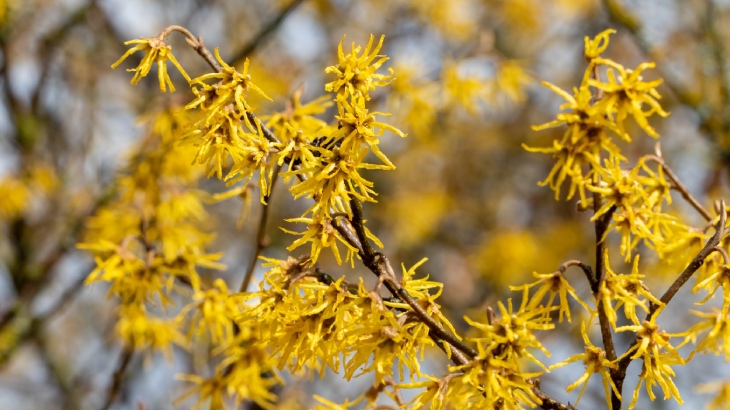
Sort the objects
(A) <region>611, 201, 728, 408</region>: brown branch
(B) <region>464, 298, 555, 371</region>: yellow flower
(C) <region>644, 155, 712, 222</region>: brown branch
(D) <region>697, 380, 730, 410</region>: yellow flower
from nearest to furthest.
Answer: (B) <region>464, 298, 555, 371</region>: yellow flower, (A) <region>611, 201, 728, 408</region>: brown branch, (C) <region>644, 155, 712, 222</region>: brown branch, (D) <region>697, 380, 730, 410</region>: yellow flower

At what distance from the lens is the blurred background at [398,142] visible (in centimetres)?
464

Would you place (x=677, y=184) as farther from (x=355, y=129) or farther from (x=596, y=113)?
(x=355, y=129)

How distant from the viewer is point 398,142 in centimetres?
829

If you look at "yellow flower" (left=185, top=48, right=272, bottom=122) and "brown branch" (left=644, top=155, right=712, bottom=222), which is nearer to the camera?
"yellow flower" (left=185, top=48, right=272, bottom=122)

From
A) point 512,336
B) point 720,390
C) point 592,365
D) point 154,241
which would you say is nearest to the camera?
point 512,336

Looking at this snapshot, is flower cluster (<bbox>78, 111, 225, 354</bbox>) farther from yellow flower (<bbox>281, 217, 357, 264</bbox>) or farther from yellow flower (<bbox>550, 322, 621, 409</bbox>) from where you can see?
yellow flower (<bbox>550, 322, 621, 409</bbox>)

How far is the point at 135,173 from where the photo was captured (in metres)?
3.48

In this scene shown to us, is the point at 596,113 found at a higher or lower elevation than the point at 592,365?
higher

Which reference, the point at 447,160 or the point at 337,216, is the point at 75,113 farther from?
the point at 337,216

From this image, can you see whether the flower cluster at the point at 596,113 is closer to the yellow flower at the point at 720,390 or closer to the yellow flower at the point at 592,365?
the yellow flower at the point at 592,365

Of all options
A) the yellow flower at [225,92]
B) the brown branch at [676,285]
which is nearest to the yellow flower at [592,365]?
the brown branch at [676,285]

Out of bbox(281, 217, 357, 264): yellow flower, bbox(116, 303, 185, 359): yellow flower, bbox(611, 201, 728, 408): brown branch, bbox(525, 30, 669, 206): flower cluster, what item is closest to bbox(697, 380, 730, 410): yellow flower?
bbox(611, 201, 728, 408): brown branch

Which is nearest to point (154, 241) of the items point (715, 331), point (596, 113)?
point (596, 113)

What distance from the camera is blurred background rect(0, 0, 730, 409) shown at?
15.2 feet
